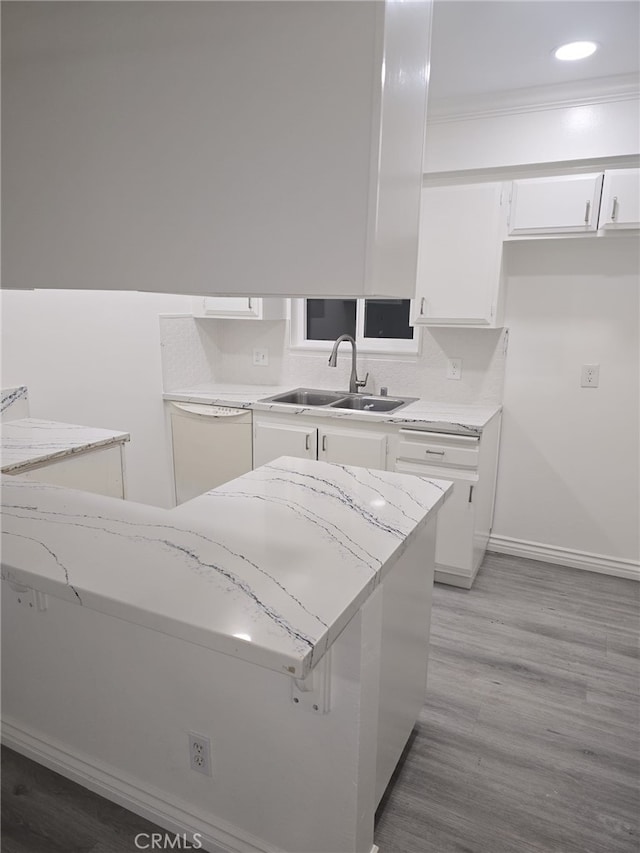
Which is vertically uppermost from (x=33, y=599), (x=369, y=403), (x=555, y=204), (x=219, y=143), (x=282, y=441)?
(x=555, y=204)

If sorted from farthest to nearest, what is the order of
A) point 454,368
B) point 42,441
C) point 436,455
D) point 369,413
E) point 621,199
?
1. point 454,368
2. point 369,413
3. point 436,455
4. point 621,199
5. point 42,441

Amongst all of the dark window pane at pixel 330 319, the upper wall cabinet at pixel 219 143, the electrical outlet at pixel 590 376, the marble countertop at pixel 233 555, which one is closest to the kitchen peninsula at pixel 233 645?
the marble countertop at pixel 233 555

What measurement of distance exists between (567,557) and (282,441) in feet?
6.08

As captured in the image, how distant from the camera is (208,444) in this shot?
3.60 metres

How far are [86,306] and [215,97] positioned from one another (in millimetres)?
2290

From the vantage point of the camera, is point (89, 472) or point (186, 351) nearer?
point (89, 472)

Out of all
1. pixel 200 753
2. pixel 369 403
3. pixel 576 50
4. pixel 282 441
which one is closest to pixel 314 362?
pixel 369 403

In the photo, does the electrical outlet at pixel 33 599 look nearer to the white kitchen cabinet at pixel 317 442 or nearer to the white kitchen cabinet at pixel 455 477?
the white kitchen cabinet at pixel 317 442

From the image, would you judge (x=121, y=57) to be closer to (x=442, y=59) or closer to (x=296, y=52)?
(x=296, y=52)

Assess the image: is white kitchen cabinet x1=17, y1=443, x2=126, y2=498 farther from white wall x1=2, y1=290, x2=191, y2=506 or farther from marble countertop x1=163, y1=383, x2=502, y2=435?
marble countertop x1=163, y1=383, x2=502, y2=435

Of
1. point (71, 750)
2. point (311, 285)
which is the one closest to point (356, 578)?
point (311, 285)

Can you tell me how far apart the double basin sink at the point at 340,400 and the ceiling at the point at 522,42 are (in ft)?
5.59

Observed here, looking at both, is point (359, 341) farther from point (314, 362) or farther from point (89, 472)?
point (89, 472)

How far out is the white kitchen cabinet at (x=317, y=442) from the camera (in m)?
3.16
